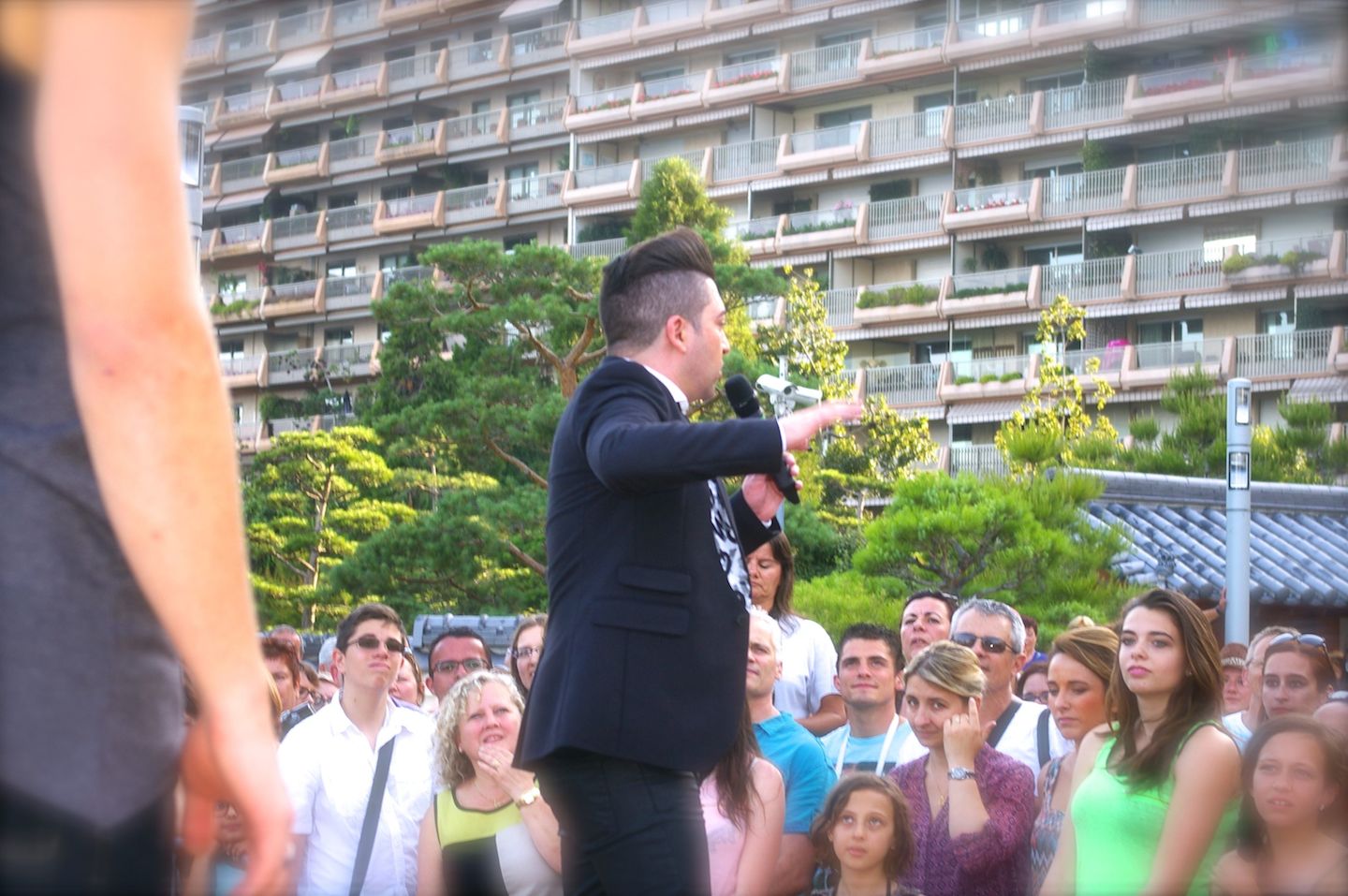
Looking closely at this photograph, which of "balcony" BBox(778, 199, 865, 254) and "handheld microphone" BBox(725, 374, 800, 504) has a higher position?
"balcony" BBox(778, 199, 865, 254)

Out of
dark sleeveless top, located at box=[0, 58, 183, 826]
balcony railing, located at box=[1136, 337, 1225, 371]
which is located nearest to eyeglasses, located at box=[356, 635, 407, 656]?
dark sleeveless top, located at box=[0, 58, 183, 826]

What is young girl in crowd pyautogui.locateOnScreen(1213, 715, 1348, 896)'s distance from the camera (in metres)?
4.07

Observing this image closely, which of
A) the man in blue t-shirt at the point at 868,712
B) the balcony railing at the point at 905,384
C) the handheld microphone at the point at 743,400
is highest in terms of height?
the balcony railing at the point at 905,384

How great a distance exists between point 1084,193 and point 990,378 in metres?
4.82

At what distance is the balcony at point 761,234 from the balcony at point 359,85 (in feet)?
32.5

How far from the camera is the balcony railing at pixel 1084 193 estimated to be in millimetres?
41594

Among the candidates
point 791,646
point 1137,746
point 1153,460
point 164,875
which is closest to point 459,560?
point 1153,460

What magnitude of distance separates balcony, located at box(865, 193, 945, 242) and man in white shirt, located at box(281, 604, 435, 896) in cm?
3934

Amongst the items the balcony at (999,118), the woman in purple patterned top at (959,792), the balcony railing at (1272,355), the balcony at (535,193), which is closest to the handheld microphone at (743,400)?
the woman in purple patterned top at (959,792)

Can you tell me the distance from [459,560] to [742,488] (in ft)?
75.4

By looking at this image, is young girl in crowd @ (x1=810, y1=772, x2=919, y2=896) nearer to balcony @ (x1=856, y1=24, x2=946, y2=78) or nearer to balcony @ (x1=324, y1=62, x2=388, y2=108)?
balcony @ (x1=324, y1=62, x2=388, y2=108)

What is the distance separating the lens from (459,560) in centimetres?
2592

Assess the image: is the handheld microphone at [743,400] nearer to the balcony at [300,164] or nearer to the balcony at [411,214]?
the balcony at [411,214]

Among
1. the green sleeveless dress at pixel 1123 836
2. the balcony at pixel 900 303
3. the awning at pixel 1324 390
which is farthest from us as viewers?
the balcony at pixel 900 303
